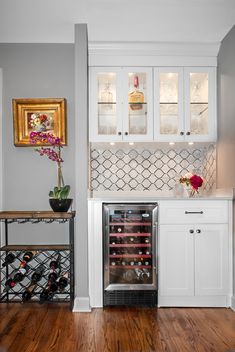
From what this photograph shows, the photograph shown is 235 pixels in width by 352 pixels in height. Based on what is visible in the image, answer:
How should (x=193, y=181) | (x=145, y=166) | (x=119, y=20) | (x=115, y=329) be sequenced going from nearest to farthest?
1. (x=115, y=329)
2. (x=119, y=20)
3. (x=193, y=181)
4. (x=145, y=166)

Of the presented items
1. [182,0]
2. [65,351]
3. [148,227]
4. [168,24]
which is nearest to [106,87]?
[168,24]

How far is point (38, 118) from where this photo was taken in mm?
3430

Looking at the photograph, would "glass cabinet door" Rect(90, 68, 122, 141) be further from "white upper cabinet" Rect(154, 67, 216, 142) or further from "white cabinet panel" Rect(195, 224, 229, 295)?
"white cabinet panel" Rect(195, 224, 229, 295)

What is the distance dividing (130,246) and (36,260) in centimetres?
92

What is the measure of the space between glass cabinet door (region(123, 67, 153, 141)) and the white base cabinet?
0.92 metres

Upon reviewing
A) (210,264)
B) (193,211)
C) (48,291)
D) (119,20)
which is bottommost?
(48,291)

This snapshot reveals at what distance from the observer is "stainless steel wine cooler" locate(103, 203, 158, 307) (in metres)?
3.08

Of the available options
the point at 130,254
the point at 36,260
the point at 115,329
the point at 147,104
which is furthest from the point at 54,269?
the point at 147,104

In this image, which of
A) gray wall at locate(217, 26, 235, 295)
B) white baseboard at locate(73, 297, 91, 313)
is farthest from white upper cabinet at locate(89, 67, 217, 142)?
white baseboard at locate(73, 297, 91, 313)

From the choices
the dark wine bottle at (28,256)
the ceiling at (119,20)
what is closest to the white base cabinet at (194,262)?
the dark wine bottle at (28,256)

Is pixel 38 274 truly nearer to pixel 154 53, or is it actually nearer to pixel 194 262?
pixel 194 262

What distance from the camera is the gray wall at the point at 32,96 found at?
11.5 ft

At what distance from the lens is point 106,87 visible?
341 cm

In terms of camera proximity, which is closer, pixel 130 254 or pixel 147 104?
pixel 130 254
